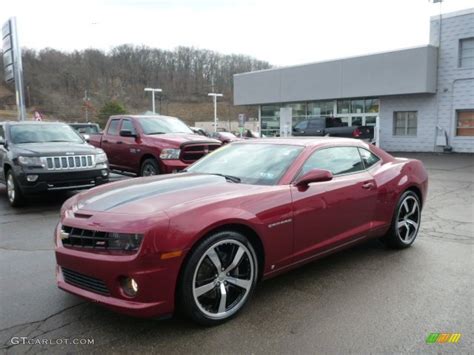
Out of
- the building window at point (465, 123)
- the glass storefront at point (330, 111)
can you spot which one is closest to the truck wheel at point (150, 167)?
the glass storefront at point (330, 111)

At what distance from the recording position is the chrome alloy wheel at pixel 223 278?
318cm

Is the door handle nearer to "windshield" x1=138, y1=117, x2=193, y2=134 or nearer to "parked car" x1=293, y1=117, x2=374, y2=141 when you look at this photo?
"windshield" x1=138, y1=117, x2=193, y2=134

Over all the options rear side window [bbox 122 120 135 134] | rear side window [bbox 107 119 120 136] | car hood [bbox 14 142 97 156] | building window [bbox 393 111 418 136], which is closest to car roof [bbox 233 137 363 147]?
car hood [bbox 14 142 97 156]

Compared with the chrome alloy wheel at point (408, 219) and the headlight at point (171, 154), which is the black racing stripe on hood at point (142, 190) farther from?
the headlight at point (171, 154)

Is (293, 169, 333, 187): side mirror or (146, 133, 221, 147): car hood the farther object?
(146, 133, 221, 147): car hood

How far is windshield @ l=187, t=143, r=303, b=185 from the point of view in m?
4.02

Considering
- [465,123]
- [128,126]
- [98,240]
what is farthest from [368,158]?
[465,123]

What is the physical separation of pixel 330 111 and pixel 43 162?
22.7 meters

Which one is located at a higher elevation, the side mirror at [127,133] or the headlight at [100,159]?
the side mirror at [127,133]

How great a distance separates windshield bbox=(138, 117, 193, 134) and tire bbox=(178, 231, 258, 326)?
749cm

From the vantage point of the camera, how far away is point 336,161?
464 centimetres

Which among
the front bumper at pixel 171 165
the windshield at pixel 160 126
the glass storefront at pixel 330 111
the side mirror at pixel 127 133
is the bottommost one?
the front bumper at pixel 171 165

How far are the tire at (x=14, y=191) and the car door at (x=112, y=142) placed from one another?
3.03 metres

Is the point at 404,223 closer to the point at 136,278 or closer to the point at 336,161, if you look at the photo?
the point at 336,161
